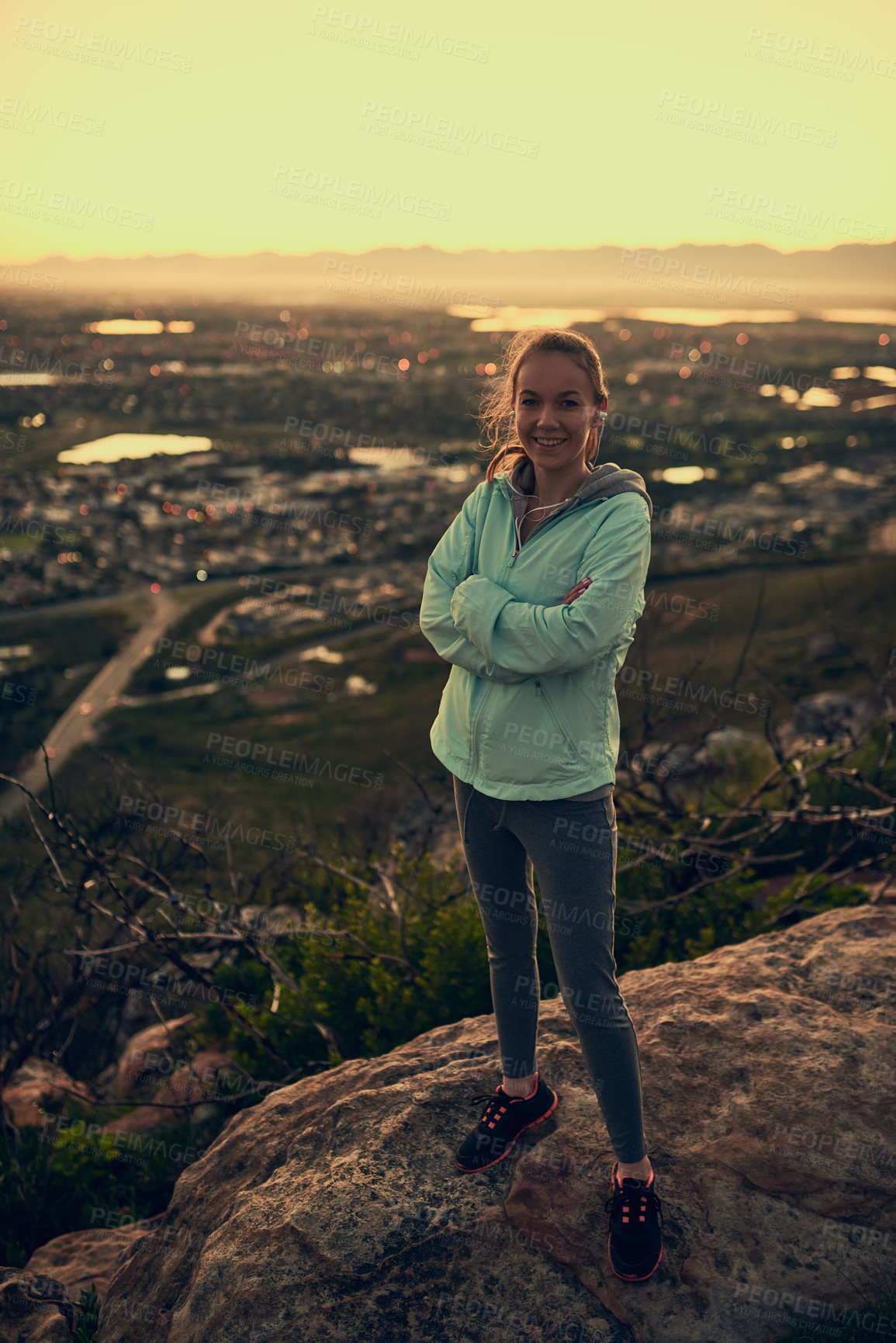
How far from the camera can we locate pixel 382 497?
43812 millimetres

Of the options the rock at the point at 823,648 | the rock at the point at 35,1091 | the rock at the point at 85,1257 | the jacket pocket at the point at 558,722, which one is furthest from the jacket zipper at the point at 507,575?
the rock at the point at 823,648

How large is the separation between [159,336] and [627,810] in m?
140

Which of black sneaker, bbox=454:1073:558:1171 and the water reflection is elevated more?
the water reflection

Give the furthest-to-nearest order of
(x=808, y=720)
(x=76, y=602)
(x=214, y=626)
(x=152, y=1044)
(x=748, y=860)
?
1. (x=76, y=602)
2. (x=214, y=626)
3. (x=808, y=720)
4. (x=152, y=1044)
5. (x=748, y=860)

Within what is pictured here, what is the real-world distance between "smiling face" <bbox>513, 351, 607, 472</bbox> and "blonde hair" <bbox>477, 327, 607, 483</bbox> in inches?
1.5

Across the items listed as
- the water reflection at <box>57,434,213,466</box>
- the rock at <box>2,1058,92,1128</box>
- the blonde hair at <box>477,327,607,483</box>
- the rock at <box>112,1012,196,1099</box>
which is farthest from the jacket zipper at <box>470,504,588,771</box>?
the water reflection at <box>57,434,213,466</box>

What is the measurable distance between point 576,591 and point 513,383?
838 millimetres

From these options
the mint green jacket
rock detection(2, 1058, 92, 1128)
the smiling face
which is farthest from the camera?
rock detection(2, 1058, 92, 1128)

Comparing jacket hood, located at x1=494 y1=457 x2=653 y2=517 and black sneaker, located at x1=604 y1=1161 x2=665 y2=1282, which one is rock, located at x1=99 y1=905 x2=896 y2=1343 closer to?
black sneaker, located at x1=604 y1=1161 x2=665 y2=1282

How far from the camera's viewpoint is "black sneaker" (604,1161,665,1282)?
263 cm

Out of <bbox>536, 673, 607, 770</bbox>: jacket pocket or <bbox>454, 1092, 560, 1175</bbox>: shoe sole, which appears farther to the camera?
<bbox>454, 1092, 560, 1175</bbox>: shoe sole

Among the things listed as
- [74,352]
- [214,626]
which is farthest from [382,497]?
[74,352]

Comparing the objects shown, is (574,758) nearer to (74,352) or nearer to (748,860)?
(748,860)

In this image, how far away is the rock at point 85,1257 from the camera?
3.67m
